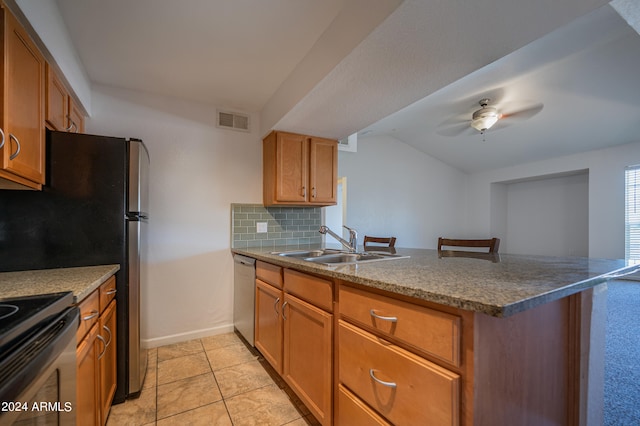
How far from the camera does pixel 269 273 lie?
1846mm

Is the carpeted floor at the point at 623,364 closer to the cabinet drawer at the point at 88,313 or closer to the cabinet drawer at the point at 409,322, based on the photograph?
the cabinet drawer at the point at 409,322

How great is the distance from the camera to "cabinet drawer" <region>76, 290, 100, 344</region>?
1.03 metres

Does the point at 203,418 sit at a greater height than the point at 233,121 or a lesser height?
lesser

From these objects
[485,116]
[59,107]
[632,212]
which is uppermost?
[485,116]

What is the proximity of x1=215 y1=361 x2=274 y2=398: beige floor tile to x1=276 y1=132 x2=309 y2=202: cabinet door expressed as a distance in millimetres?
1404

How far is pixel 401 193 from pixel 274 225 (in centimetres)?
351

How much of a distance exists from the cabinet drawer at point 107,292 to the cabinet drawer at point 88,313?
5cm

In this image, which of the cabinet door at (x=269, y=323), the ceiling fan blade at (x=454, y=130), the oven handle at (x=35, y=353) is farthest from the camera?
the ceiling fan blade at (x=454, y=130)

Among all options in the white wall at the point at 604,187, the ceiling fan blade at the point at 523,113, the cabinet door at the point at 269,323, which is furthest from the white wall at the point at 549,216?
the cabinet door at the point at 269,323

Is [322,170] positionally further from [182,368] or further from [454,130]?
[454,130]

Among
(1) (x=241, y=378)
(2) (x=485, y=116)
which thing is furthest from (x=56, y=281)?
(2) (x=485, y=116)

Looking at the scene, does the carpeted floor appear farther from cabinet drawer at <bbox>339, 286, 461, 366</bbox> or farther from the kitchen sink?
the kitchen sink

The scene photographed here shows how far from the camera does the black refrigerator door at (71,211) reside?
135cm

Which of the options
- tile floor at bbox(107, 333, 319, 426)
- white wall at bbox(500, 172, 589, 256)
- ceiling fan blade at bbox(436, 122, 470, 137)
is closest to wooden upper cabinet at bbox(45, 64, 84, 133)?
tile floor at bbox(107, 333, 319, 426)
